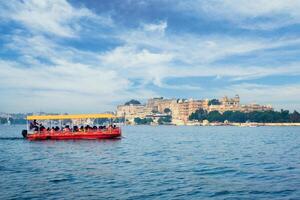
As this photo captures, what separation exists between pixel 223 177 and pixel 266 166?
7.49m

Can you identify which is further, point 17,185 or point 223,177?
point 223,177

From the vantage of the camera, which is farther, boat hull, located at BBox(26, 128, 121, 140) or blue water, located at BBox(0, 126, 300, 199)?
boat hull, located at BBox(26, 128, 121, 140)

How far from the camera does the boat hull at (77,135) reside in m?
65.8

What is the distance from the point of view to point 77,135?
218 feet

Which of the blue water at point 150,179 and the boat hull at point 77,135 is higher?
the boat hull at point 77,135

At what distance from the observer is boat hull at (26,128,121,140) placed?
216 feet

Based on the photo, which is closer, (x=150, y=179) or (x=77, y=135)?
(x=150, y=179)

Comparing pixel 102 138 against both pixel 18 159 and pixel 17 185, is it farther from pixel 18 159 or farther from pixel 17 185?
pixel 17 185

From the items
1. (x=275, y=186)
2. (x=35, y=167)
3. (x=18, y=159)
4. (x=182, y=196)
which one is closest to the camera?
(x=182, y=196)

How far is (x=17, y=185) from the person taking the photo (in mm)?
24344

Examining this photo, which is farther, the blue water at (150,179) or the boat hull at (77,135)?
the boat hull at (77,135)

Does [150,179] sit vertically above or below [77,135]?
below

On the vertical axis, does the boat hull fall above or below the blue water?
above

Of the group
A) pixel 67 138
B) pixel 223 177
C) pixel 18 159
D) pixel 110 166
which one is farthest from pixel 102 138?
pixel 223 177
